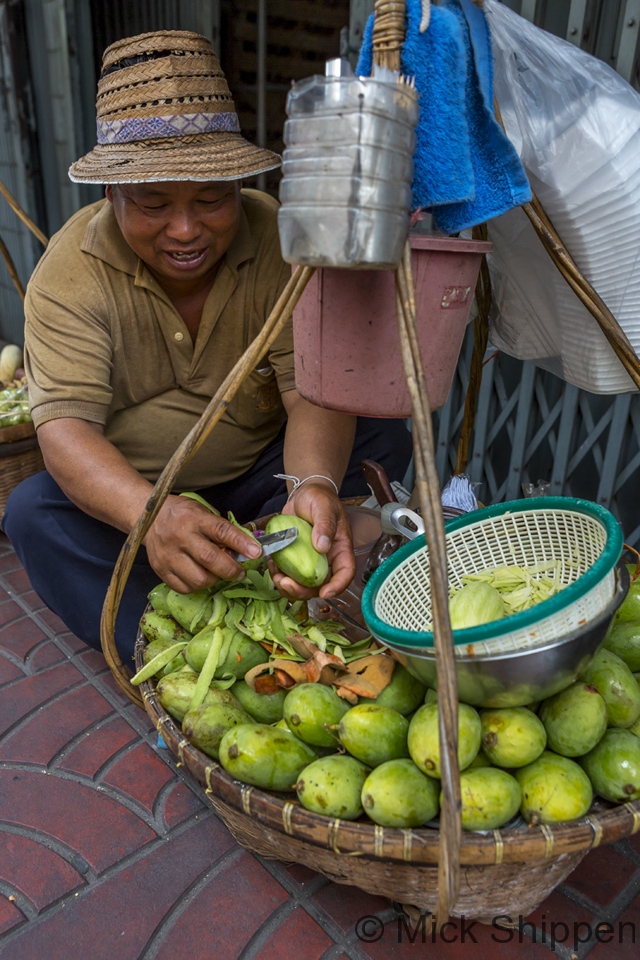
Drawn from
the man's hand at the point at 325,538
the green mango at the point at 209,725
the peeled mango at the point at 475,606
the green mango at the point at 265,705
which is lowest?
the green mango at the point at 265,705

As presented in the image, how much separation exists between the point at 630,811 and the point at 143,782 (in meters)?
1.40

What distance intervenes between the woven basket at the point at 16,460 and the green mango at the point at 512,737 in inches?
106

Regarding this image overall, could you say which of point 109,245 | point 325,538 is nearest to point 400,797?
point 325,538

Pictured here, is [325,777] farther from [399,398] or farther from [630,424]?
[630,424]

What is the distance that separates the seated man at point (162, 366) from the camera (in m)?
1.80

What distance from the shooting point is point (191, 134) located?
6.15 feet

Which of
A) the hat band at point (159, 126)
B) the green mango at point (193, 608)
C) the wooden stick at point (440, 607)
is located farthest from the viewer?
the hat band at point (159, 126)

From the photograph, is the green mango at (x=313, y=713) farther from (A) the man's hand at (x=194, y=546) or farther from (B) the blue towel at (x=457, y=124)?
(B) the blue towel at (x=457, y=124)

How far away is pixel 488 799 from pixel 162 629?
94 centimetres

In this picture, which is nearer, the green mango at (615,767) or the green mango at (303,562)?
the green mango at (615,767)

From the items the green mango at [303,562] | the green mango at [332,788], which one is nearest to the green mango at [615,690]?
the green mango at [332,788]

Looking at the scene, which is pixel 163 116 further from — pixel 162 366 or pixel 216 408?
pixel 216 408

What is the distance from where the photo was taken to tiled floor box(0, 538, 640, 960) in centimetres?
159

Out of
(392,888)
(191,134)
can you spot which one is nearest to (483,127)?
(191,134)
